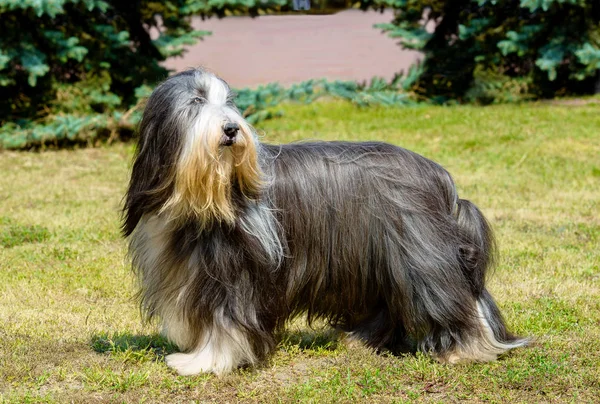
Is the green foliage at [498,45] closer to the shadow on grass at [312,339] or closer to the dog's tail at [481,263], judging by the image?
the dog's tail at [481,263]

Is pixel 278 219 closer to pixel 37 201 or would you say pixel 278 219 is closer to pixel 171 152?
pixel 171 152

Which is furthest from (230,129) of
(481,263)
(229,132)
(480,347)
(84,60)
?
(84,60)

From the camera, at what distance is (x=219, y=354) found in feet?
14.8

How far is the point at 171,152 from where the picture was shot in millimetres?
4156

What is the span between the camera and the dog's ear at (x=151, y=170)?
13.7ft

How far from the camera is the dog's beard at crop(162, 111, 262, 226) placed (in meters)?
4.06

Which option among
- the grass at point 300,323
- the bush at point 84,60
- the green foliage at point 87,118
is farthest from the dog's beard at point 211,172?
the bush at point 84,60

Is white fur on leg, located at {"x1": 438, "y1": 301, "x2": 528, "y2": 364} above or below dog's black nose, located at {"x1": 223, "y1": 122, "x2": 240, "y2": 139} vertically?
below

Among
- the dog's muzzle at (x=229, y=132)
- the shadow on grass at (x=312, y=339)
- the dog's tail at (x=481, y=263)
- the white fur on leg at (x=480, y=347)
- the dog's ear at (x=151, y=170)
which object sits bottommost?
the shadow on grass at (x=312, y=339)

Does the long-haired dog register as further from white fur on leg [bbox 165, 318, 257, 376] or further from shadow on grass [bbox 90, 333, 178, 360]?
shadow on grass [bbox 90, 333, 178, 360]

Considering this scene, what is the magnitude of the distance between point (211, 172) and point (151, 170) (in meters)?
0.36

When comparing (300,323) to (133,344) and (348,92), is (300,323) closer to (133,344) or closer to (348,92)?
(133,344)

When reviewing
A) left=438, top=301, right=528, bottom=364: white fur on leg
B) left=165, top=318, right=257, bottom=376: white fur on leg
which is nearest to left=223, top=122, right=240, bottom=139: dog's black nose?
left=165, top=318, right=257, bottom=376: white fur on leg

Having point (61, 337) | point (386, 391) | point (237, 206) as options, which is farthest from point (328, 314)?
point (61, 337)
